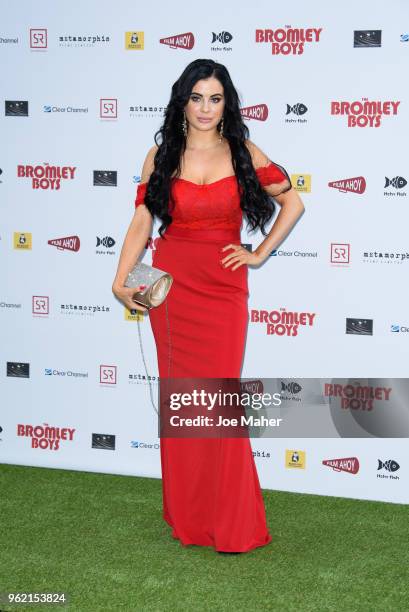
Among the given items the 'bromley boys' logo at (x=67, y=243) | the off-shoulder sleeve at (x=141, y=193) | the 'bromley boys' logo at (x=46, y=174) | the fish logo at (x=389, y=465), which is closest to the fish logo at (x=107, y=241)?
the 'bromley boys' logo at (x=67, y=243)

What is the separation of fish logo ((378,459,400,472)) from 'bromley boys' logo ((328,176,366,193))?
4.37 ft

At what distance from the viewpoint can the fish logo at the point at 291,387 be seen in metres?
4.83

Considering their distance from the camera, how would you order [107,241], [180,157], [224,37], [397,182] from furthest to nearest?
1. [107,241]
2. [224,37]
3. [397,182]
4. [180,157]

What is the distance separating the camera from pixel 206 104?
148 inches

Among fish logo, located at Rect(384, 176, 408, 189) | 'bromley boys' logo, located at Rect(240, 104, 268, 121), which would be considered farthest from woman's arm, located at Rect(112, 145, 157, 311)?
fish logo, located at Rect(384, 176, 408, 189)

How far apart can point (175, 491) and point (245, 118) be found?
184 centimetres

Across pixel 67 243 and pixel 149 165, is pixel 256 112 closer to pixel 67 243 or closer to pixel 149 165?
pixel 149 165

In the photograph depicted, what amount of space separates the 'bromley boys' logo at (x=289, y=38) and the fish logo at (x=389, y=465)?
2.02m

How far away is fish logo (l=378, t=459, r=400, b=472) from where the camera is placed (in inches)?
187

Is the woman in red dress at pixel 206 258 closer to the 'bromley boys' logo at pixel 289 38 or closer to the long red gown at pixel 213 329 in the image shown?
the long red gown at pixel 213 329

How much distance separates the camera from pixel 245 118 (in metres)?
4.70

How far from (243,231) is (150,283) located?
1.17 meters

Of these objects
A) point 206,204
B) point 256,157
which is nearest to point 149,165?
point 206,204

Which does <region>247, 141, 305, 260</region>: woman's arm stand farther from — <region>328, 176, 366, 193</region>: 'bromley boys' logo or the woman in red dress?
<region>328, 176, 366, 193</region>: 'bromley boys' logo
